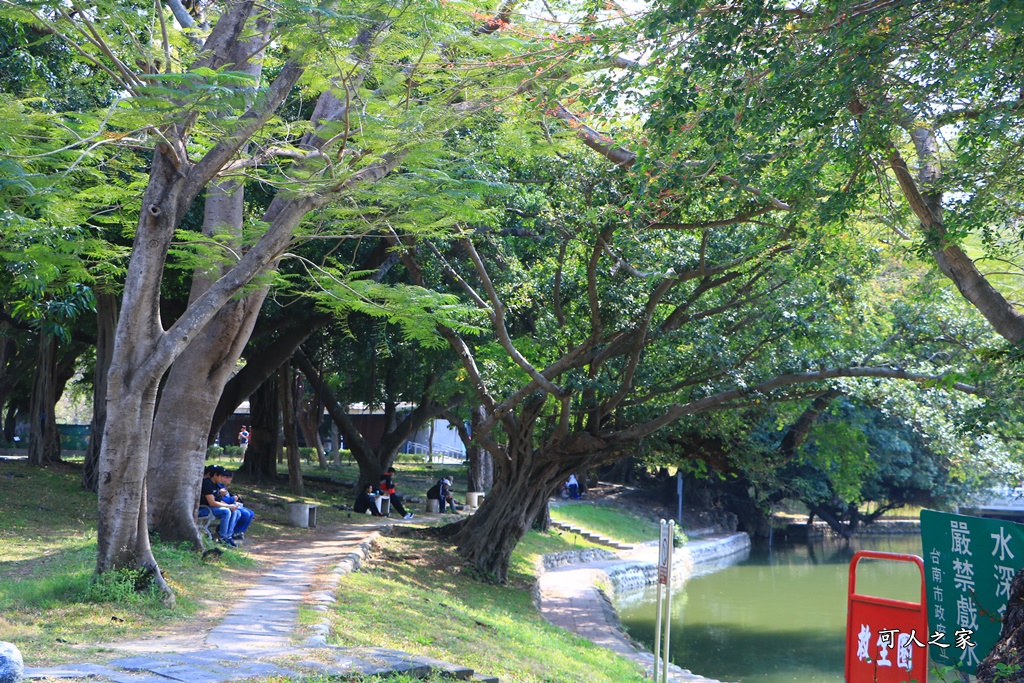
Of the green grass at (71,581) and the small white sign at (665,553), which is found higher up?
the small white sign at (665,553)

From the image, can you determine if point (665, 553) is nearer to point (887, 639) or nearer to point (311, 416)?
point (887, 639)

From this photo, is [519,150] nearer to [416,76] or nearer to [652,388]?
[416,76]

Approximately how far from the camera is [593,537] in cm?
2870

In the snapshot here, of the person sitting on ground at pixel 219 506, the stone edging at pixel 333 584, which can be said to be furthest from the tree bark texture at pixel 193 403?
the stone edging at pixel 333 584

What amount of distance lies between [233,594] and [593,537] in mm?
19672

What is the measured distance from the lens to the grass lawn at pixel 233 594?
786cm

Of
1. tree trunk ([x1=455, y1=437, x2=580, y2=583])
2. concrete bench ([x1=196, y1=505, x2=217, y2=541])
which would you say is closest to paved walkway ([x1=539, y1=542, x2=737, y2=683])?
tree trunk ([x1=455, y1=437, x2=580, y2=583])

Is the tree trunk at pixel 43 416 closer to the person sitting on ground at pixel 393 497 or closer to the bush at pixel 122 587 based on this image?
the person sitting on ground at pixel 393 497

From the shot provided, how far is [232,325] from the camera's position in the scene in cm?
1209

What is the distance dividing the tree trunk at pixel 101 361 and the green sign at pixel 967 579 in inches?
548

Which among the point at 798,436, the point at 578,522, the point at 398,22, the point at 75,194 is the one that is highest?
the point at 398,22

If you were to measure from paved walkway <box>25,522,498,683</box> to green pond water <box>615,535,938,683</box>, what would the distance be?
8679 millimetres

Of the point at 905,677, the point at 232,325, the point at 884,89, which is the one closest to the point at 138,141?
the point at 232,325

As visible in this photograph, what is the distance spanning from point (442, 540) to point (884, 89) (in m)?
13.0
